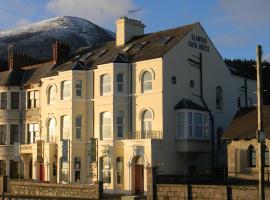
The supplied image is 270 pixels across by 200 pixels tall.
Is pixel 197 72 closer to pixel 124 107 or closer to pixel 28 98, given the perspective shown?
pixel 124 107

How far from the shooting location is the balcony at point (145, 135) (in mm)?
41853

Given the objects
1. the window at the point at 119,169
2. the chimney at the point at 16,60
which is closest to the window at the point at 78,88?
the window at the point at 119,169

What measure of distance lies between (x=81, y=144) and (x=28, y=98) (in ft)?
29.9

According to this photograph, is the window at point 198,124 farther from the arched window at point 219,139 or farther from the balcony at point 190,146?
the arched window at point 219,139

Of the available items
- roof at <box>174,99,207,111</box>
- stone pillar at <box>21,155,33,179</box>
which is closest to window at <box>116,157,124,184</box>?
roof at <box>174,99,207,111</box>

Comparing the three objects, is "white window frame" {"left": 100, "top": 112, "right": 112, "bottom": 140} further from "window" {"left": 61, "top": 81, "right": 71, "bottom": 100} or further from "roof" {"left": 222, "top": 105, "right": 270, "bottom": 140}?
"roof" {"left": 222, "top": 105, "right": 270, "bottom": 140}

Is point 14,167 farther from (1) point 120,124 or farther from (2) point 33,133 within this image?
(1) point 120,124

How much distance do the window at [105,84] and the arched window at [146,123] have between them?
349cm

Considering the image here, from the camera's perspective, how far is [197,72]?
45.6m

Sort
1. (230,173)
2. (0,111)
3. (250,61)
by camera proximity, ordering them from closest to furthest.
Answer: (230,173), (0,111), (250,61)

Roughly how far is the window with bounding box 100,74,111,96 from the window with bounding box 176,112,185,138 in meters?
5.81

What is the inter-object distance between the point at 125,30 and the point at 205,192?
22.0m

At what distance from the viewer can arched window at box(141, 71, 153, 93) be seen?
142ft

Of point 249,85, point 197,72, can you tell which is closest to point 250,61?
point 249,85
